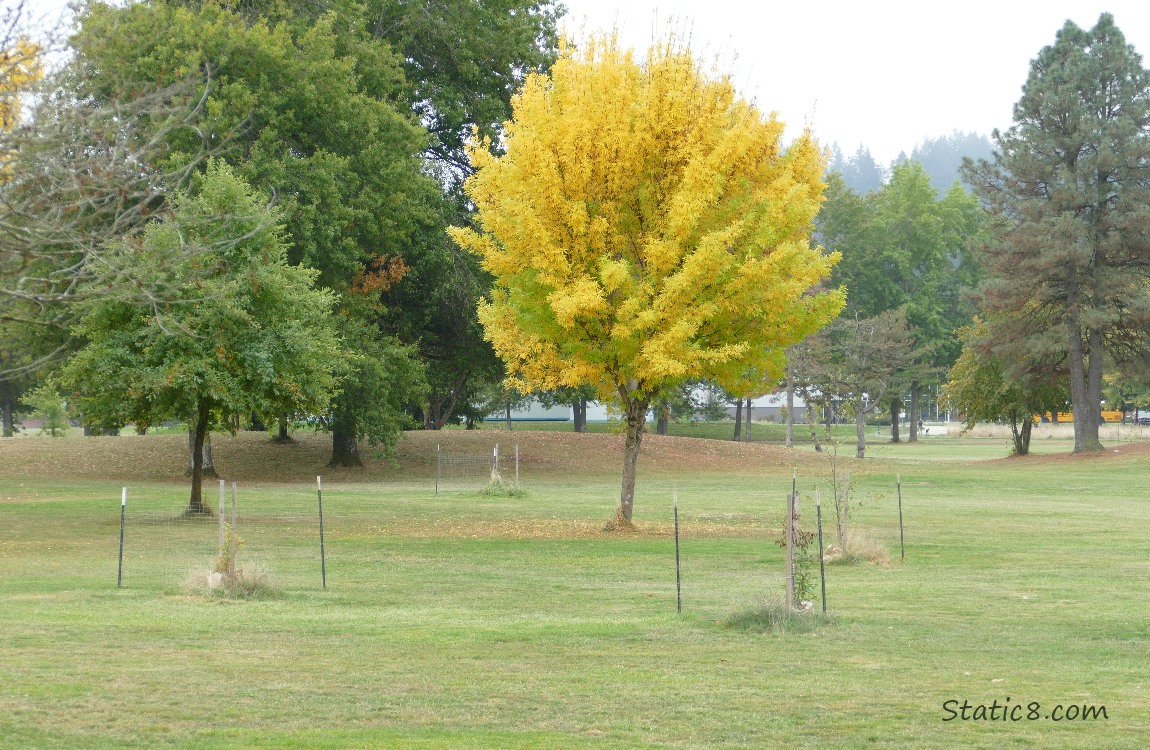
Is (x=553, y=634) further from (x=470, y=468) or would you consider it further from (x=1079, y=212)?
(x=1079, y=212)

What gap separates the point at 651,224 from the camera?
24.1 meters

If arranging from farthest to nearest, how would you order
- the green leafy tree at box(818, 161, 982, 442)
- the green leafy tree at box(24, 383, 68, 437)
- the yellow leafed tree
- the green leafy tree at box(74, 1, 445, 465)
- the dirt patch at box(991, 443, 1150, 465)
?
the green leafy tree at box(818, 161, 982, 442), the green leafy tree at box(24, 383, 68, 437), the dirt patch at box(991, 443, 1150, 465), the green leafy tree at box(74, 1, 445, 465), the yellow leafed tree

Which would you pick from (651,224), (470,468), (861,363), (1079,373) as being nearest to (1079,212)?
(1079,373)

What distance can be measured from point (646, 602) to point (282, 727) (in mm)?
7520

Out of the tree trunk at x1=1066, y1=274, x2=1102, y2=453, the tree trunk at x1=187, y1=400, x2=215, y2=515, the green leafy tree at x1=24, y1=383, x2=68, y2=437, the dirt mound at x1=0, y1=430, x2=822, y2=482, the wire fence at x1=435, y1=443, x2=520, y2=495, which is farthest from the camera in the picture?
the green leafy tree at x1=24, y1=383, x2=68, y2=437

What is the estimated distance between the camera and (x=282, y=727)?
890 cm

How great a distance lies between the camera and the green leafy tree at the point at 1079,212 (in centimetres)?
5559

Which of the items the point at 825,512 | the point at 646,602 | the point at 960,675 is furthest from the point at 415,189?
the point at 960,675

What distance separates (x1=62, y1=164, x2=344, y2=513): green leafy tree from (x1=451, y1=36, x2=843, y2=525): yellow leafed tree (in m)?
4.53

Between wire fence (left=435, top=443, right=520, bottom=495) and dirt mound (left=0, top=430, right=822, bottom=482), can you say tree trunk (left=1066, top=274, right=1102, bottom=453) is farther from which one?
wire fence (left=435, top=443, right=520, bottom=495)

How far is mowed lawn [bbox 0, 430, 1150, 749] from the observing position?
8.98 m

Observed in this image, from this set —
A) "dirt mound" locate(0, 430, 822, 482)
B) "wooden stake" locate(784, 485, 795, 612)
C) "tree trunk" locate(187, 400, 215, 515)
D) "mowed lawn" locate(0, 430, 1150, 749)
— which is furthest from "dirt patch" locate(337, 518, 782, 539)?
"dirt mound" locate(0, 430, 822, 482)

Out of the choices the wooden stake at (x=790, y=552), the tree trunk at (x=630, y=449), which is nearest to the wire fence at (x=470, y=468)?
the tree trunk at (x=630, y=449)

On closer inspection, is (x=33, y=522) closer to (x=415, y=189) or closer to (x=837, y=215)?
(x=415, y=189)
